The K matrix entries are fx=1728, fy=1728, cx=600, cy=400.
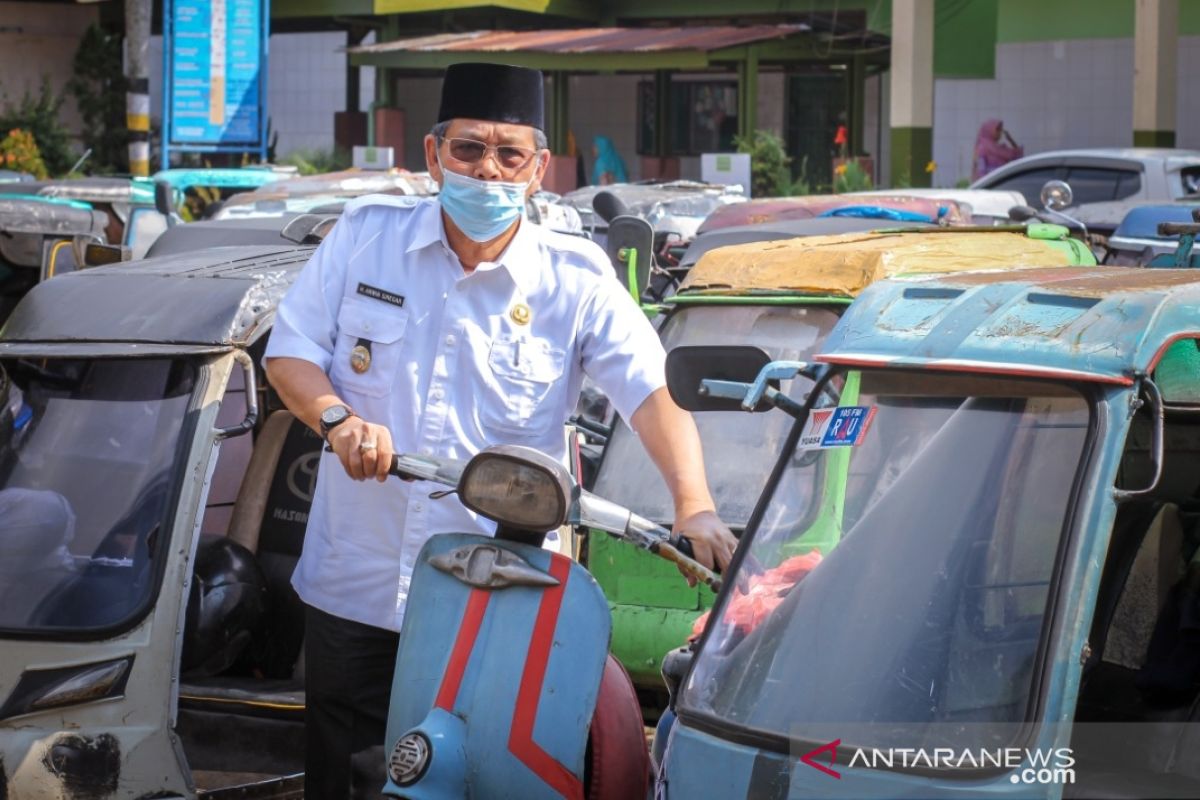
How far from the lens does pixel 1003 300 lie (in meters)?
2.88

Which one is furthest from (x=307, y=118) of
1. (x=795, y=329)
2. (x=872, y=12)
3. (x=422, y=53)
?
(x=795, y=329)

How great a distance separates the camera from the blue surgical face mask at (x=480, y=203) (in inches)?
143

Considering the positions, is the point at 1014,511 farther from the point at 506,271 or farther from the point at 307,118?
the point at 307,118

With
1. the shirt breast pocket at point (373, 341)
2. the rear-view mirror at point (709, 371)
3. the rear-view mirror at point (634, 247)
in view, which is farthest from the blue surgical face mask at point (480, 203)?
the rear-view mirror at point (634, 247)

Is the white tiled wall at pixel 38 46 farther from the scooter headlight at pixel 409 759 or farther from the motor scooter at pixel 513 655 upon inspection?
the scooter headlight at pixel 409 759

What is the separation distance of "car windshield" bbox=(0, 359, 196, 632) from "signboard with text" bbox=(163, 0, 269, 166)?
18.0 meters

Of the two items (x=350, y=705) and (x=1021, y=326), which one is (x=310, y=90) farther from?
(x=1021, y=326)

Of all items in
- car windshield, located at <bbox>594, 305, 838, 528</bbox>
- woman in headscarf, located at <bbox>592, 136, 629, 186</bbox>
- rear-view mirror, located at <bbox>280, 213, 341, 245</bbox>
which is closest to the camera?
car windshield, located at <bbox>594, 305, 838, 528</bbox>

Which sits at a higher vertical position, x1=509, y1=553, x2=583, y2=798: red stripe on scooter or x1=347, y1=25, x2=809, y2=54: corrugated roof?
x1=347, y1=25, x2=809, y2=54: corrugated roof

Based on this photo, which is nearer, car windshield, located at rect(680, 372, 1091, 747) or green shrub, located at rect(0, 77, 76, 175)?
car windshield, located at rect(680, 372, 1091, 747)

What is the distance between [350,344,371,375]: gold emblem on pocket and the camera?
361cm

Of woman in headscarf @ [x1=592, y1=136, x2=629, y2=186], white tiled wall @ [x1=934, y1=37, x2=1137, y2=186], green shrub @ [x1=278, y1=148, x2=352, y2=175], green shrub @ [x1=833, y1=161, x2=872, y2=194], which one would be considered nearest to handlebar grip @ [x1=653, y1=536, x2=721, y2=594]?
green shrub @ [x1=833, y1=161, x2=872, y2=194]

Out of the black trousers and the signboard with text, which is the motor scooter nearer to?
the black trousers

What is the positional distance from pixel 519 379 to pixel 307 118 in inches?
1120
